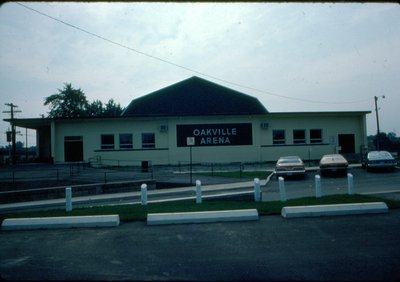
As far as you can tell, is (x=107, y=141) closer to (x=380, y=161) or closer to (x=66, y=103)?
(x=380, y=161)

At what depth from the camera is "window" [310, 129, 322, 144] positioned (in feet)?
99.7

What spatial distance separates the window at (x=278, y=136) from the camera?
30.1 metres

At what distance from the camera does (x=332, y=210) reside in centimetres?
814

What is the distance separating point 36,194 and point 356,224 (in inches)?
533

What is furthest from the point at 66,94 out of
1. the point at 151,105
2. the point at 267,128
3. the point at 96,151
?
the point at 267,128

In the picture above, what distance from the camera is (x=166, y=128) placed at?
28.9 m

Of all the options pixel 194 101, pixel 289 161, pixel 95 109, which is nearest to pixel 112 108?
pixel 95 109

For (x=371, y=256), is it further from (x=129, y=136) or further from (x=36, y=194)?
(x=129, y=136)

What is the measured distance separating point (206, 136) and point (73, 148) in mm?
12130

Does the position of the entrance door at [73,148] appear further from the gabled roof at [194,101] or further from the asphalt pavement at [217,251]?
the asphalt pavement at [217,251]

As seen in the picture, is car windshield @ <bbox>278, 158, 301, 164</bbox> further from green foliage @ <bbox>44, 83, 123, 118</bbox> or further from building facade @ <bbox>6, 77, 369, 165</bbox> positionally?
green foliage @ <bbox>44, 83, 123, 118</bbox>

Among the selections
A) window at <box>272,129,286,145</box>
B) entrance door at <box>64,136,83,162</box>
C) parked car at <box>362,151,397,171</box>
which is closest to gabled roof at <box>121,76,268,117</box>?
window at <box>272,129,286,145</box>

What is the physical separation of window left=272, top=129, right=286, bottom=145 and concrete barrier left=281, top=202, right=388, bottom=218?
21941 mm

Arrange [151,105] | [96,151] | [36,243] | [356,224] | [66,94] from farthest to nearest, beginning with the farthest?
1. [66,94]
2. [151,105]
3. [96,151]
4. [356,224]
5. [36,243]
